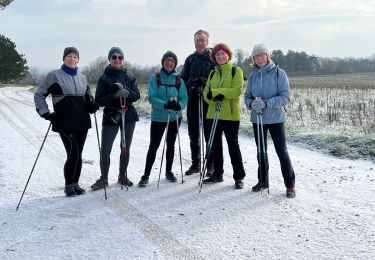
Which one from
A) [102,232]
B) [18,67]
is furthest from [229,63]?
[18,67]

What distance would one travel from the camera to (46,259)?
11.7 feet

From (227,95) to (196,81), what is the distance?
34.1 inches

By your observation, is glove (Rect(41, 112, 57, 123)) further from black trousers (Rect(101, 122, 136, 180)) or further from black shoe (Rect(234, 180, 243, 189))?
black shoe (Rect(234, 180, 243, 189))

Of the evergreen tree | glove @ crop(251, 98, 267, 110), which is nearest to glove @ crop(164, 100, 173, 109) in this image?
glove @ crop(251, 98, 267, 110)

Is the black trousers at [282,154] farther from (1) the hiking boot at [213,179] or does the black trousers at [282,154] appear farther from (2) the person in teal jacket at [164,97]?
(2) the person in teal jacket at [164,97]

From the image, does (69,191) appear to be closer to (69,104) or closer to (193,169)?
(69,104)

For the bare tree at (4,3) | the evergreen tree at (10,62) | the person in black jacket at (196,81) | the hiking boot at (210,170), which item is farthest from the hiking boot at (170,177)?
the evergreen tree at (10,62)

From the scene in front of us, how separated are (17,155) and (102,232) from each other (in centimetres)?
493

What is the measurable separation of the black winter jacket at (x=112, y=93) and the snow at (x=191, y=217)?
3.56 feet

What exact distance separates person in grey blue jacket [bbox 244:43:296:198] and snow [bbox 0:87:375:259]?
0.38 metres

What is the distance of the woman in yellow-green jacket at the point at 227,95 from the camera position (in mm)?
5719

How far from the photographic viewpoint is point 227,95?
18.6 feet

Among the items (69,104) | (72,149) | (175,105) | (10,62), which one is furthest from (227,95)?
(10,62)

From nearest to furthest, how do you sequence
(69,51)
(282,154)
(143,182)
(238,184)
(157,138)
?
(69,51)
(282,154)
(238,184)
(143,182)
(157,138)
